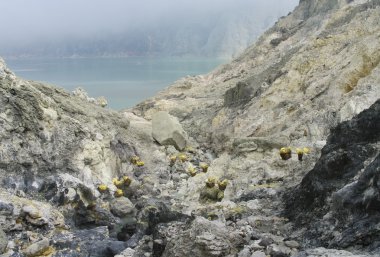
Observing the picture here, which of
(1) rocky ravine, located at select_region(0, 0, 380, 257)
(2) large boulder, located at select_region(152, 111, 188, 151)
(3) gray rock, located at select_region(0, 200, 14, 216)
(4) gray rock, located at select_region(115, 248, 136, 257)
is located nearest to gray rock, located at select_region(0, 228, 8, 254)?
(1) rocky ravine, located at select_region(0, 0, 380, 257)

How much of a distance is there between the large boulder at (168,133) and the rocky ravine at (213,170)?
0.07 m

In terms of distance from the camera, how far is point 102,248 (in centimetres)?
1300

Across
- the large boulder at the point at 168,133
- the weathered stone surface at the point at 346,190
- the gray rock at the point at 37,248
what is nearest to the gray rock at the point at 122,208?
the gray rock at the point at 37,248

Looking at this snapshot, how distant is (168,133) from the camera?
27.5 meters

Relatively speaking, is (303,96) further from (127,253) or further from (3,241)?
(3,241)

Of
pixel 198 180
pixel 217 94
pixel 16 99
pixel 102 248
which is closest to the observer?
pixel 102 248

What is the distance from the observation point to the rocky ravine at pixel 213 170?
9.80 metres

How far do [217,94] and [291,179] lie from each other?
95.4ft

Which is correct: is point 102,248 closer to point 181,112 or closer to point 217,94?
point 181,112

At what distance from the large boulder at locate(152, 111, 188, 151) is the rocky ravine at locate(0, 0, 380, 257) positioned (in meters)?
0.07

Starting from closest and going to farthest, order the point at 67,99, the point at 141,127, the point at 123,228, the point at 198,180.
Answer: the point at 123,228
the point at 198,180
the point at 67,99
the point at 141,127

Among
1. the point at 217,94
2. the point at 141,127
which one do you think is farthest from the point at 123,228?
the point at 217,94

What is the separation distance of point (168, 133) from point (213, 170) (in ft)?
23.9

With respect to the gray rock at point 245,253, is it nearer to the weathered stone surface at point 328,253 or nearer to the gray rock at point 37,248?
the weathered stone surface at point 328,253
